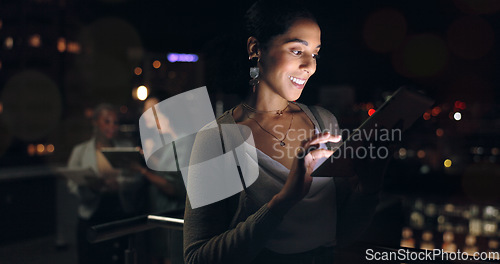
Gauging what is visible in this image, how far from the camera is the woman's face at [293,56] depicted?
1.35 metres

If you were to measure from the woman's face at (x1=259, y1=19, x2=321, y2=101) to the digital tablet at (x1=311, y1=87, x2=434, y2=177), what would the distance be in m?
0.31

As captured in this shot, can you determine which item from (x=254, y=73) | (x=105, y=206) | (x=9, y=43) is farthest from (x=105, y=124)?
(x=9, y=43)

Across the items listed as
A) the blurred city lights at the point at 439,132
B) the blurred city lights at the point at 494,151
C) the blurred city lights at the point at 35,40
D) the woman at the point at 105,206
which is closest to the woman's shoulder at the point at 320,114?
the woman at the point at 105,206

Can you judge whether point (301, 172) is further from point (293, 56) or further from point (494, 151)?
point (494, 151)

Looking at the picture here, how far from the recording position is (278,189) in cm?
132

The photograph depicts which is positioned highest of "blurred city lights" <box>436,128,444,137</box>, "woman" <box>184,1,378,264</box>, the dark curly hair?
"blurred city lights" <box>436,128,444,137</box>

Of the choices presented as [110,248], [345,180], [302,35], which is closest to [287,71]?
[302,35]

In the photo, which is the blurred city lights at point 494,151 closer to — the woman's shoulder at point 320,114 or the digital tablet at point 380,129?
the woman's shoulder at point 320,114

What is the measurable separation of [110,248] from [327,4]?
3.21 meters

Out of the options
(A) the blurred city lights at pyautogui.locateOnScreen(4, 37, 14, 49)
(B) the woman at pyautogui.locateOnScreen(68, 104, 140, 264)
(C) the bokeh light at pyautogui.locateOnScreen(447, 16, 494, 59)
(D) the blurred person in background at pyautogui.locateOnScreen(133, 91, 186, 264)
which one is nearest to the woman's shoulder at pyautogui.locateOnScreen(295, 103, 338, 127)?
(C) the bokeh light at pyautogui.locateOnScreen(447, 16, 494, 59)

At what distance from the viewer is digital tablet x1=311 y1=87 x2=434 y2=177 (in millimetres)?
1073

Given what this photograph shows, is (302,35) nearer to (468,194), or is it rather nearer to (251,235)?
(251,235)

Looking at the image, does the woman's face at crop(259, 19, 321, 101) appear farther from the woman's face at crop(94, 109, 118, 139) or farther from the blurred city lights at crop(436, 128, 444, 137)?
the blurred city lights at crop(436, 128, 444, 137)

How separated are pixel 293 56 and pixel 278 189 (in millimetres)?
400
